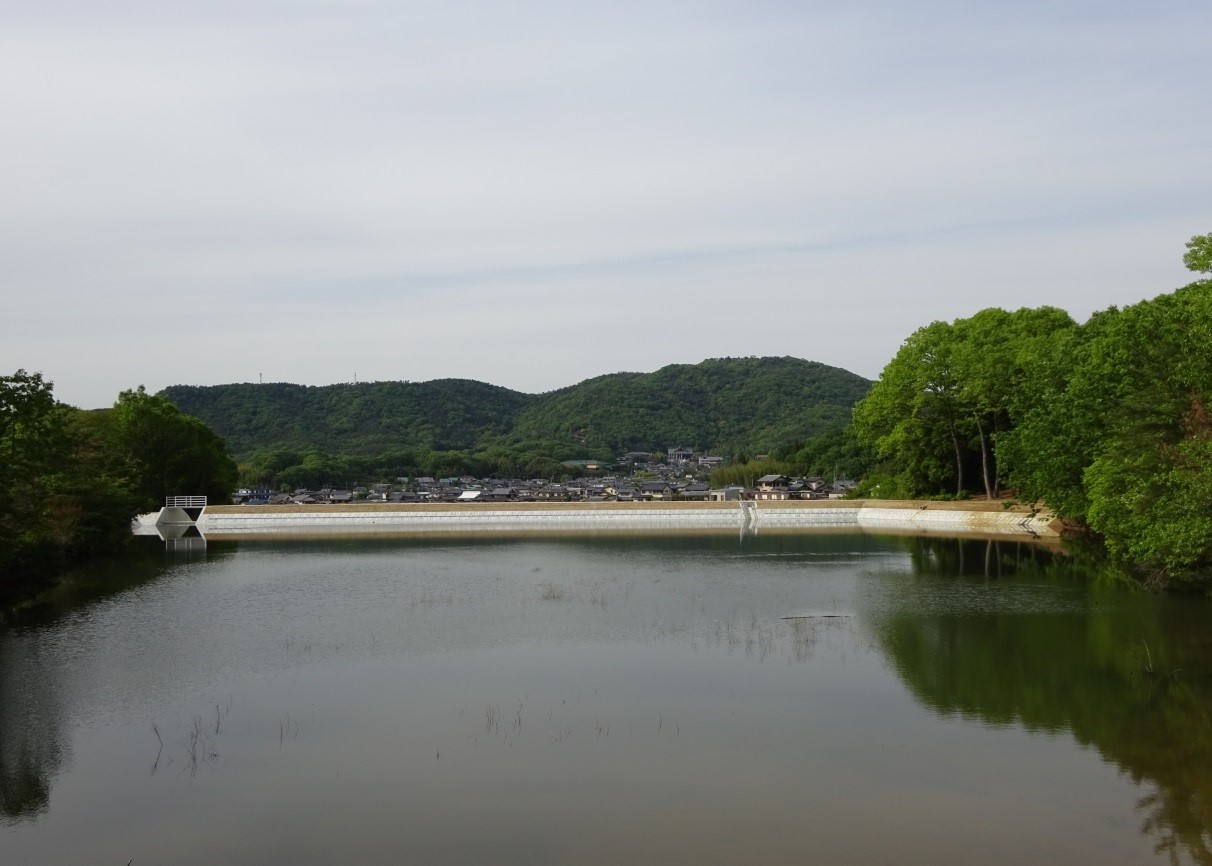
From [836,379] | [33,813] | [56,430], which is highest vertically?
[836,379]

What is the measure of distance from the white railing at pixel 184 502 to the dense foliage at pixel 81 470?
3.10 ft

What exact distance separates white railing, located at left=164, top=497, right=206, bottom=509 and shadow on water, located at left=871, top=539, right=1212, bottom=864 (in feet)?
181

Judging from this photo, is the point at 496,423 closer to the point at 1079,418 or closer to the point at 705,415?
the point at 705,415

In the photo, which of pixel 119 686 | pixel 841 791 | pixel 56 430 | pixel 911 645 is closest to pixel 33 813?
pixel 119 686

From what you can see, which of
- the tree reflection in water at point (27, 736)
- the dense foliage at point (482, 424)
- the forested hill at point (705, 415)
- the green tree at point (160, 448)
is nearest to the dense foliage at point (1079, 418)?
the tree reflection in water at point (27, 736)

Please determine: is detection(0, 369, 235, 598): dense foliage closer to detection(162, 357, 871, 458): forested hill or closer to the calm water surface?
the calm water surface

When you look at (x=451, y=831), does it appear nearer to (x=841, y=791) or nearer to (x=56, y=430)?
(x=841, y=791)

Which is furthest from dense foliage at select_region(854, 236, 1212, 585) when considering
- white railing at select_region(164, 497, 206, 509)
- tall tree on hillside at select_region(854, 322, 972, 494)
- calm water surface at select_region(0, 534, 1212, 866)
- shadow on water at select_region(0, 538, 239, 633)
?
white railing at select_region(164, 497, 206, 509)

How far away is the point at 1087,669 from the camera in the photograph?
731 inches

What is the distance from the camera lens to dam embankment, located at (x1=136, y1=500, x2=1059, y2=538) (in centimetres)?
6625

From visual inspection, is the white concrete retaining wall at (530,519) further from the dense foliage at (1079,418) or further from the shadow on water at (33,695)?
the shadow on water at (33,695)

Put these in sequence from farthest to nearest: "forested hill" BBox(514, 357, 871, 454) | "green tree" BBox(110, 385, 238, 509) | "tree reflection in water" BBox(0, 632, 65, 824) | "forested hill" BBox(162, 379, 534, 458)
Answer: "forested hill" BBox(514, 357, 871, 454)
"forested hill" BBox(162, 379, 534, 458)
"green tree" BBox(110, 385, 238, 509)
"tree reflection in water" BBox(0, 632, 65, 824)

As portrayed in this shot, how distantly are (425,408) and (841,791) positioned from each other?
184 metres

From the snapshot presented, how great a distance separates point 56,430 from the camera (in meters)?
29.2
